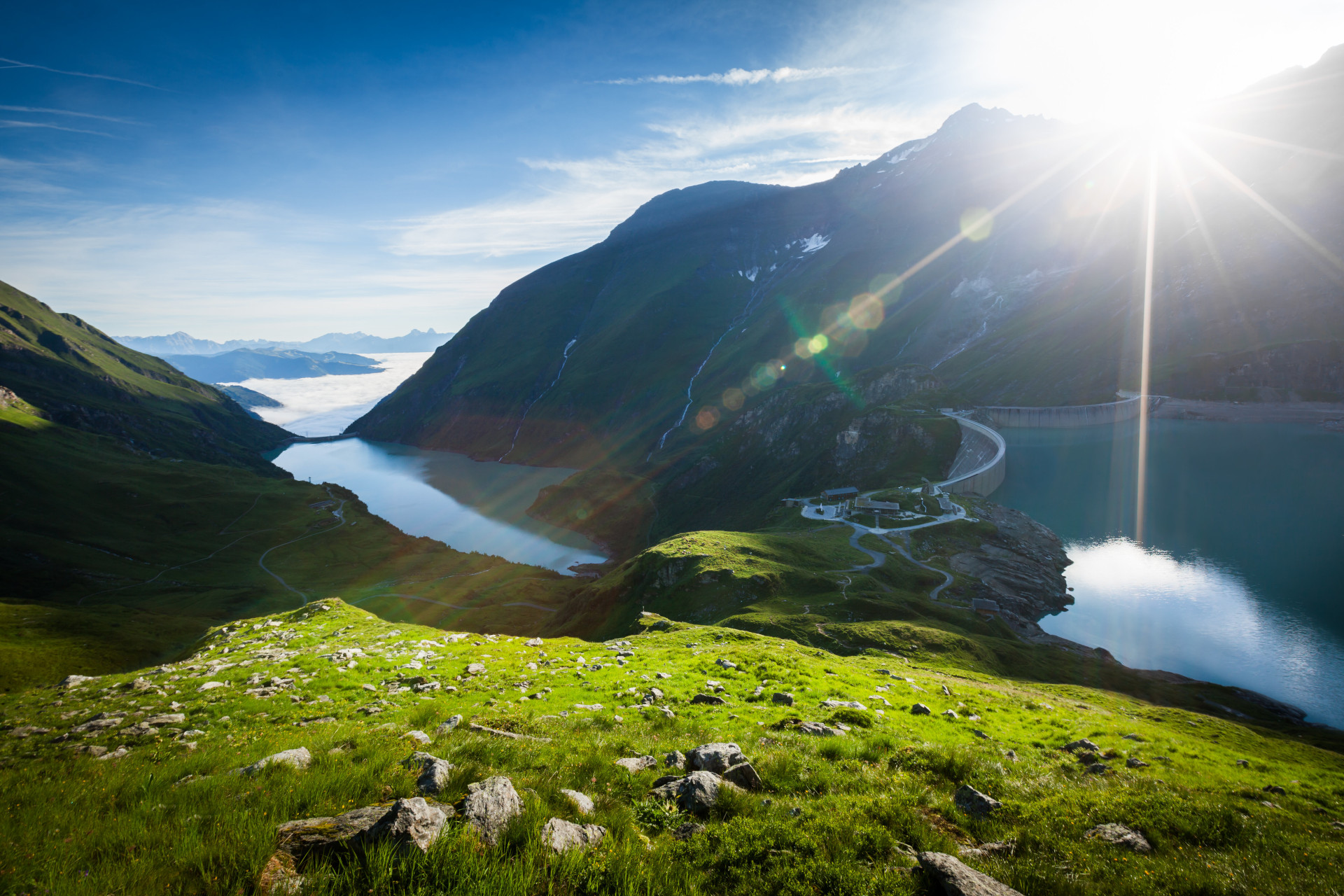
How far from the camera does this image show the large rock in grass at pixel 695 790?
320 inches

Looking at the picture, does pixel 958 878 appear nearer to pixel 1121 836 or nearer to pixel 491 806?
pixel 1121 836

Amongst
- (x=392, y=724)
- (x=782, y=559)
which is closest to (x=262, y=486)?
(x=782, y=559)

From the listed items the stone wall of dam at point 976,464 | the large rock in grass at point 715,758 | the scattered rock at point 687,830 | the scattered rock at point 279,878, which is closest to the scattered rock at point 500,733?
the large rock in grass at point 715,758

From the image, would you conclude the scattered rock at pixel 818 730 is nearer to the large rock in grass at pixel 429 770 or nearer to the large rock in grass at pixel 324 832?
the large rock in grass at pixel 429 770

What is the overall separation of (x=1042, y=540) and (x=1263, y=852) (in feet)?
282

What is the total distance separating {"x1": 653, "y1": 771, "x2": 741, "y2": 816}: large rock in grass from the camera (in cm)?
812

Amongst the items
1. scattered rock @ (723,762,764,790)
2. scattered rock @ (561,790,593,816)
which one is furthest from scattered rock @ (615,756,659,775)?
scattered rock @ (561,790,593,816)

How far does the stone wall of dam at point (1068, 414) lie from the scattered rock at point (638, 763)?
585ft

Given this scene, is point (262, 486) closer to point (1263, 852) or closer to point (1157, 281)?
point (1263, 852)

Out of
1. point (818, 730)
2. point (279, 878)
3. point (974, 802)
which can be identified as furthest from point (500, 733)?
point (974, 802)

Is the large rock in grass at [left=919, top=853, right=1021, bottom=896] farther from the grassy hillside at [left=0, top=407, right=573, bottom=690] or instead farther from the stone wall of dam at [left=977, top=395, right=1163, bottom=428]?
the stone wall of dam at [left=977, top=395, right=1163, bottom=428]


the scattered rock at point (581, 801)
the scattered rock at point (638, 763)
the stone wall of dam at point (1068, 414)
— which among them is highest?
the stone wall of dam at point (1068, 414)

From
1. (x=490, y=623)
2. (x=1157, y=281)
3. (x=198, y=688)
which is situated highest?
(x=1157, y=281)

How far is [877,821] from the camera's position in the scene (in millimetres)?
8211
